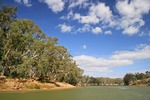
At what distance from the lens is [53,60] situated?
259 ft

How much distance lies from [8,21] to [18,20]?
2904 millimetres

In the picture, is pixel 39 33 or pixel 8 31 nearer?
pixel 8 31

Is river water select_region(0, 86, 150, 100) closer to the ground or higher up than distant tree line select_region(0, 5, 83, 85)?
closer to the ground

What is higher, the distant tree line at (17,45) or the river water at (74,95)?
the distant tree line at (17,45)

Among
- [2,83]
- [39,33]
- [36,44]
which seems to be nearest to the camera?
[2,83]

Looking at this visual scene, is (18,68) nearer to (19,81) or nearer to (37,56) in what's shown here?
(19,81)

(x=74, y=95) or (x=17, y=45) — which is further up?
(x=17, y=45)

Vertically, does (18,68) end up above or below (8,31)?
below

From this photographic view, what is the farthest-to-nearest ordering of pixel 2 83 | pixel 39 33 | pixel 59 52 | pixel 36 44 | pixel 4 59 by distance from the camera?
pixel 59 52 → pixel 39 33 → pixel 36 44 → pixel 4 59 → pixel 2 83

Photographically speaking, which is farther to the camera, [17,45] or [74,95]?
[17,45]

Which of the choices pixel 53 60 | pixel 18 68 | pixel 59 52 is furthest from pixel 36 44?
pixel 59 52

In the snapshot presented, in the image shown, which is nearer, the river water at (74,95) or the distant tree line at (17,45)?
the river water at (74,95)

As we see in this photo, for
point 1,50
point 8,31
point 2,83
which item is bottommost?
point 2,83

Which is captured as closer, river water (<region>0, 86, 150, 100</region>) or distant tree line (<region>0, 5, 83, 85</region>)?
river water (<region>0, 86, 150, 100</region>)
